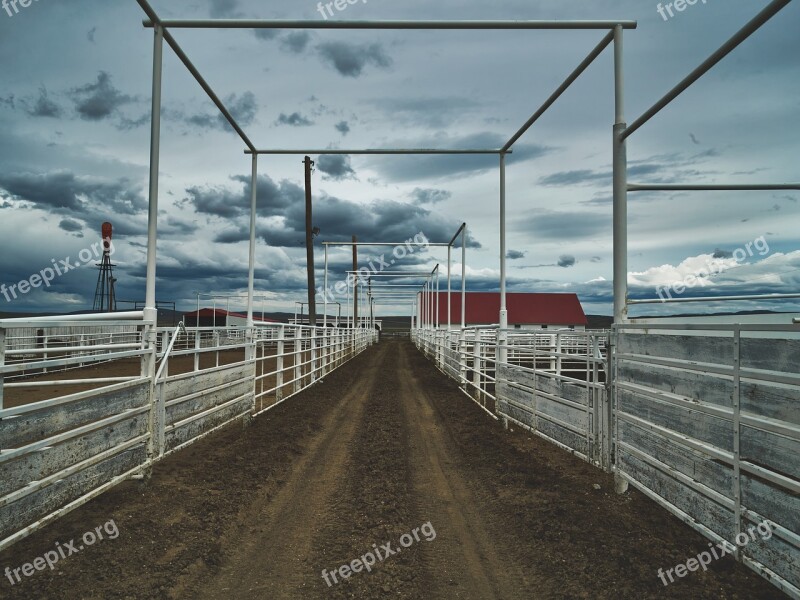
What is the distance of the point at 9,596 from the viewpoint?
3.14 meters

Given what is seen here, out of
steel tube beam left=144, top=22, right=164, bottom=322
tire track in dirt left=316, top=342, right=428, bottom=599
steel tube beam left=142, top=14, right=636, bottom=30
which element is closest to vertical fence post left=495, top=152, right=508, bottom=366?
tire track in dirt left=316, top=342, right=428, bottom=599

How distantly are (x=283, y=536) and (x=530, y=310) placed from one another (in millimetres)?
51706

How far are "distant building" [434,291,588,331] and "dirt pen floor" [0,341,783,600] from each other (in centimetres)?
4542

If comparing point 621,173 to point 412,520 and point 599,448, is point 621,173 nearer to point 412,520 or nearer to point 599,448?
point 599,448

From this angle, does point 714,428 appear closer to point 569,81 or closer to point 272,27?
point 569,81

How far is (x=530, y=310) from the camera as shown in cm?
5394

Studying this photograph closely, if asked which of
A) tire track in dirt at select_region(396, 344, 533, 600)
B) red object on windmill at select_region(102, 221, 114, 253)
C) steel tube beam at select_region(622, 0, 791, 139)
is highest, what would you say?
red object on windmill at select_region(102, 221, 114, 253)

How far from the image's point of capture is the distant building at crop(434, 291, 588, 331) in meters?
52.5

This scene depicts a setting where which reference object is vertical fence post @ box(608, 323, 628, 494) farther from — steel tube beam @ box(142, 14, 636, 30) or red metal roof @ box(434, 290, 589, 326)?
red metal roof @ box(434, 290, 589, 326)

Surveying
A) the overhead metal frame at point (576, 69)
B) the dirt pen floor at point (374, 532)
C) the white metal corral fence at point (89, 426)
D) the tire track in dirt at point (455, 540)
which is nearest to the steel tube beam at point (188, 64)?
the overhead metal frame at point (576, 69)

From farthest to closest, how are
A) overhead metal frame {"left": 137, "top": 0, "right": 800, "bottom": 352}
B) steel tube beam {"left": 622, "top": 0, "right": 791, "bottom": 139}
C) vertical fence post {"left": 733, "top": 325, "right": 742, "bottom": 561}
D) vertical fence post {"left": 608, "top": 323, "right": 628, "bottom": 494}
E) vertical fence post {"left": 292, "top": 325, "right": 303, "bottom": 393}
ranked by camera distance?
vertical fence post {"left": 292, "top": 325, "right": 303, "bottom": 393}
vertical fence post {"left": 608, "top": 323, "right": 628, "bottom": 494}
overhead metal frame {"left": 137, "top": 0, "right": 800, "bottom": 352}
steel tube beam {"left": 622, "top": 0, "right": 791, "bottom": 139}
vertical fence post {"left": 733, "top": 325, "right": 742, "bottom": 561}

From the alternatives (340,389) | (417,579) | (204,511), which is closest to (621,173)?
(417,579)

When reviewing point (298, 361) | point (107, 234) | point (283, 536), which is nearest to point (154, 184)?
point (283, 536)

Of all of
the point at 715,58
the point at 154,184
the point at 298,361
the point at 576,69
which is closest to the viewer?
the point at 715,58
